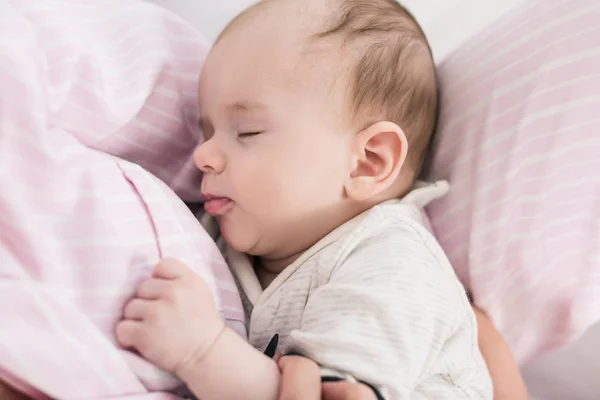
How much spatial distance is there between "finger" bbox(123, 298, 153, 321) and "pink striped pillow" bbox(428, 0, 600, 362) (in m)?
0.45

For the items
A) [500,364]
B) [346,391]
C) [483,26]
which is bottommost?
[500,364]

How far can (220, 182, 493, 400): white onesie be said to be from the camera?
2.14 feet

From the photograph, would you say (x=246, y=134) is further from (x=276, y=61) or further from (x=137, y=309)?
(x=137, y=309)

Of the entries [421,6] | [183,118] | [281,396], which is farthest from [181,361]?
[421,6]

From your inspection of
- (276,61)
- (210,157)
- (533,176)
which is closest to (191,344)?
(210,157)

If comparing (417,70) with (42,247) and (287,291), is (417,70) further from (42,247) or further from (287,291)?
(42,247)

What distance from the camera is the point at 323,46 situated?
0.81 meters

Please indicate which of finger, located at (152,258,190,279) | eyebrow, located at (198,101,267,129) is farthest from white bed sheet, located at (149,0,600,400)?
finger, located at (152,258,190,279)

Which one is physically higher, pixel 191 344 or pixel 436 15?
pixel 436 15

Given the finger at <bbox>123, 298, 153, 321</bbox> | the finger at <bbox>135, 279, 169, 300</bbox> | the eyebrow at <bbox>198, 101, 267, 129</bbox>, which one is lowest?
the finger at <bbox>123, 298, 153, 321</bbox>

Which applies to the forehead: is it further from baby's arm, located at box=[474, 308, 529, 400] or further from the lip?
baby's arm, located at box=[474, 308, 529, 400]

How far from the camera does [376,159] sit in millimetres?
846

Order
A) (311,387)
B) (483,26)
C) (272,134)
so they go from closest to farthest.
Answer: (311,387) < (272,134) < (483,26)

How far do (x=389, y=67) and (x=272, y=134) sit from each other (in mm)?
181
